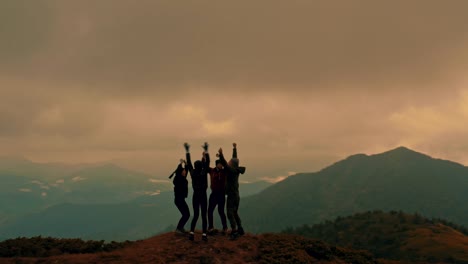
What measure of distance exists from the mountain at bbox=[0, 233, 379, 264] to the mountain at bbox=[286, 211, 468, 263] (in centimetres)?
9297

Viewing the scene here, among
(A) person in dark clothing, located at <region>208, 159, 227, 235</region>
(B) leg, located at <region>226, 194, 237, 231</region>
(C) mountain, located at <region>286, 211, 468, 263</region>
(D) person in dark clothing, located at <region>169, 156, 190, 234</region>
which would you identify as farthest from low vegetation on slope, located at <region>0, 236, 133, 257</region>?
(C) mountain, located at <region>286, 211, 468, 263</region>

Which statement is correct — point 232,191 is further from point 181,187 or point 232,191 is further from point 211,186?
point 181,187

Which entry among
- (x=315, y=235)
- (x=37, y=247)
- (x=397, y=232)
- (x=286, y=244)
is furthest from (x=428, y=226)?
(x=37, y=247)

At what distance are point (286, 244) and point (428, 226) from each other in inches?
5526

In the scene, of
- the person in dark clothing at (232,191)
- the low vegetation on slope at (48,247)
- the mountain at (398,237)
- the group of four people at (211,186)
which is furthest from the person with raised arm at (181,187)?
the mountain at (398,237)

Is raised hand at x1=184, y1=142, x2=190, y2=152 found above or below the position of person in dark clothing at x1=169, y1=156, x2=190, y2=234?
above

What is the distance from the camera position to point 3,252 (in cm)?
1956

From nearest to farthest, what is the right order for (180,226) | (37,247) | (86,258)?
(86,258) → (37,247) → (180,226)

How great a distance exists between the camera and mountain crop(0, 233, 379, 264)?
744 inches

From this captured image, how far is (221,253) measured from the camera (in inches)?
783

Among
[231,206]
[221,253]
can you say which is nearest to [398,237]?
[231,206]

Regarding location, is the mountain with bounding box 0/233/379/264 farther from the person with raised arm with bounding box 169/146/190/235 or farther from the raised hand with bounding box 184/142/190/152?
the raised hand with bounding box 184/142/190/152

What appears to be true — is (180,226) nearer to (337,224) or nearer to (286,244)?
(286,244)

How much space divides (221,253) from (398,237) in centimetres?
13205
